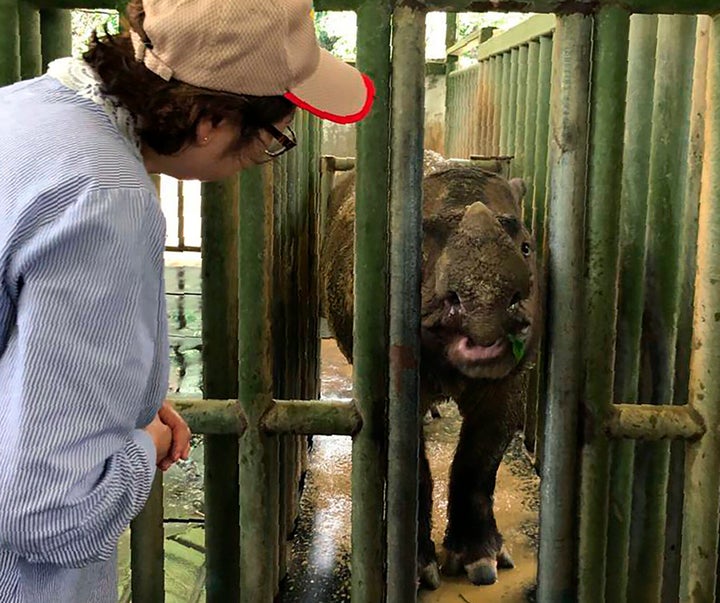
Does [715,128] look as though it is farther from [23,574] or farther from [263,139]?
[23,574]

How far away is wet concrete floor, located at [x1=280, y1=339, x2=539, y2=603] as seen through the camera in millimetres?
3342

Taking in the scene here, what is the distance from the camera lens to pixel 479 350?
286cm

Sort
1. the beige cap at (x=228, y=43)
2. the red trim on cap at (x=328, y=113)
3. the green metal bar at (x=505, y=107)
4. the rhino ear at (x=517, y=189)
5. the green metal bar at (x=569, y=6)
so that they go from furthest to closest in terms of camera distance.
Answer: the green metal bar at (x=505, y=107), the rhino ear at (x=517, y=189), the green metal bar at (x=569, y=6), the red trim on cap at (x=328, y=113), the beige cap at (x=228, y=43)

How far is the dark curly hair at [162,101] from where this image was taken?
1264mm

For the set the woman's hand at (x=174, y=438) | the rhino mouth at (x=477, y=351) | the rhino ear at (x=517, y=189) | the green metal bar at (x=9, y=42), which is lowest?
the rhino mouth at (x=477, y=351)

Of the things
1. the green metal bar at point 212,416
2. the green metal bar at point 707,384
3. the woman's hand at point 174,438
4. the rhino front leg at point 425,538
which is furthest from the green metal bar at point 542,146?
the woman's hand at point 174,438

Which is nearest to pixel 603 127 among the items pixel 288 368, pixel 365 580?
pixel 365 580

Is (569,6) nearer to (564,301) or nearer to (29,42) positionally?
(564,301)

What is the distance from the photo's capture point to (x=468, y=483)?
3.65 meters

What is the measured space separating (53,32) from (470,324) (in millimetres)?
1438

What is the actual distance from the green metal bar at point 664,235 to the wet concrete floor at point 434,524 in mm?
908

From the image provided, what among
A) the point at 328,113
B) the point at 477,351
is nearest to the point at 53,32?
the point at 328,113

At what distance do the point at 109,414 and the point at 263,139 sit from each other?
480 mm

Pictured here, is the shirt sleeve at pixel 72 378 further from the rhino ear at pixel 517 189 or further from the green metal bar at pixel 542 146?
the green metal bar at pixel 542 146
